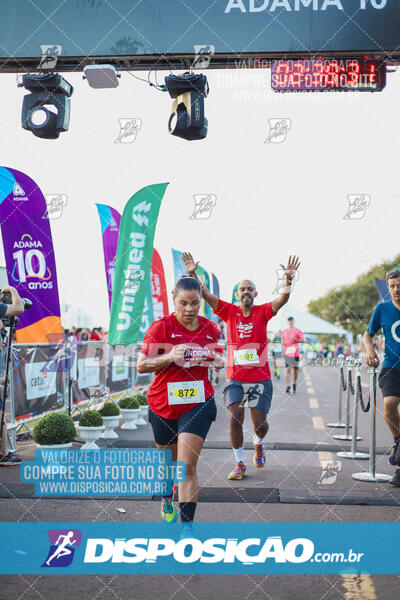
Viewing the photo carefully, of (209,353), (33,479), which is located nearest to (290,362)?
(33,479)

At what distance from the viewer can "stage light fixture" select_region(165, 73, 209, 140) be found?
29.1ft

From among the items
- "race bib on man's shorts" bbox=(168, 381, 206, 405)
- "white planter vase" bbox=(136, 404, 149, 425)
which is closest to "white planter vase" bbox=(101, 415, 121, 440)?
"white planter vase" bbox=(136, 404, 149, 425)

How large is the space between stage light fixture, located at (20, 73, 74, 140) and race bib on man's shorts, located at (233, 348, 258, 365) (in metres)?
4.10

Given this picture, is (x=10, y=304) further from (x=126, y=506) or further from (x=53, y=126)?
(x=53, y=126)

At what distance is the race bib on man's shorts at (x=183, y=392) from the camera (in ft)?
16.0

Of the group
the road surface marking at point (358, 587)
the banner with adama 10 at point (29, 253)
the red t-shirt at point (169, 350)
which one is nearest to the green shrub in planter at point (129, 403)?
the banner with adama 10 at point (29, 253)

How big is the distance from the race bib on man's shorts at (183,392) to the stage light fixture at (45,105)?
5.52m

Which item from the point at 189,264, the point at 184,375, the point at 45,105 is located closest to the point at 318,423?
the point at 189,264

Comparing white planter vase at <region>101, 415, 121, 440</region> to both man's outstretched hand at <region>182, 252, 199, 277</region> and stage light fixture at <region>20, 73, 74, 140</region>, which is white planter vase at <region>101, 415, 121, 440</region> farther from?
man's outstretched hand at <region>182, 252, 199, 277</region>

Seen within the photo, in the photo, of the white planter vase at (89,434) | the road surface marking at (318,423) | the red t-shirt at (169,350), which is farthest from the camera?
the road surface marking at (318,423)

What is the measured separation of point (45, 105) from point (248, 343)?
4510 millimetres

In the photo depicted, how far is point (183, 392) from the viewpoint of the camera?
4879 mm

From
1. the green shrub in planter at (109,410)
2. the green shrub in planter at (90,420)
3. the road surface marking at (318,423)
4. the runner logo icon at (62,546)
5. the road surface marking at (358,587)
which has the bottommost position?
the road surface marking at (318,423)

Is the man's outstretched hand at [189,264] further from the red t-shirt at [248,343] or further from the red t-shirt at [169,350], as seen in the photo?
the red t-shirt at [169,350]
